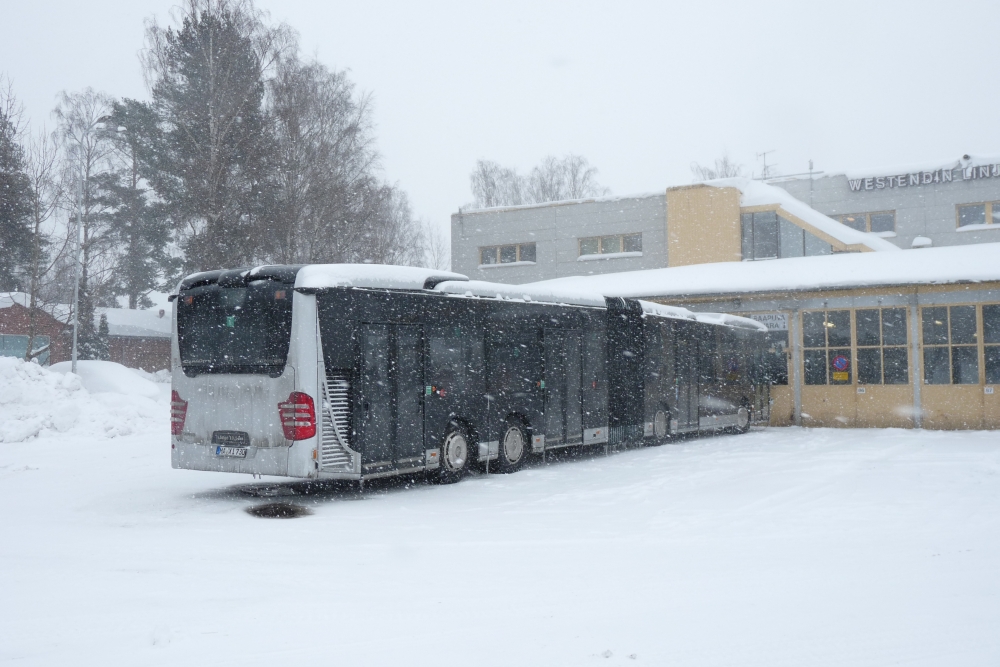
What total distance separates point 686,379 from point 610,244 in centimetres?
1555

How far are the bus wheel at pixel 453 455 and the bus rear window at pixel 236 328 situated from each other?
2923mm

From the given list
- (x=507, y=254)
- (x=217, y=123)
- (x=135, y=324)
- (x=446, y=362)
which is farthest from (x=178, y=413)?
(x=135, y=324)

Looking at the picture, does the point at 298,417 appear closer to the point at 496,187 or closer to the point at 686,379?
the point at 686,379

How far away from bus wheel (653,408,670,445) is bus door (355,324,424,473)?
782 cm

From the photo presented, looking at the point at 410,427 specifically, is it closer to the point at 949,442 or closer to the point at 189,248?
the point at 949,442

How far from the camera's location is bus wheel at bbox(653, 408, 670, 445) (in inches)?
733

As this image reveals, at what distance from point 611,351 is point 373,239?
23.4 metres

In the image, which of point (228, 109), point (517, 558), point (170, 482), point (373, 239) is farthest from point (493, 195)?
point (517, 558)

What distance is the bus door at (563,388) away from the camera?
49.1 ft

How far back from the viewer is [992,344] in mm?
21719

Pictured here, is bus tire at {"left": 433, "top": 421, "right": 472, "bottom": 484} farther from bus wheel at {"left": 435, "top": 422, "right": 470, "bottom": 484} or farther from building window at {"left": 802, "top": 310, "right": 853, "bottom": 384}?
building window at {"left": 802, "top": 310, "right": 853, "bottom": 384}

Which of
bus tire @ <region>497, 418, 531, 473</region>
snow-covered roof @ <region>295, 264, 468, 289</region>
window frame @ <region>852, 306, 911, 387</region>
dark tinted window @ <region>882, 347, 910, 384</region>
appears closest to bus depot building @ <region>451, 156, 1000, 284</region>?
window frame @ <region>852, 306, 911, 387</region>

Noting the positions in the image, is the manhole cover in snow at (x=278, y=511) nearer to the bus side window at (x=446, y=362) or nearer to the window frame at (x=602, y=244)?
the bus side window at (x=446, y=362)

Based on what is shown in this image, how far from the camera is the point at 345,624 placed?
18.7ft
